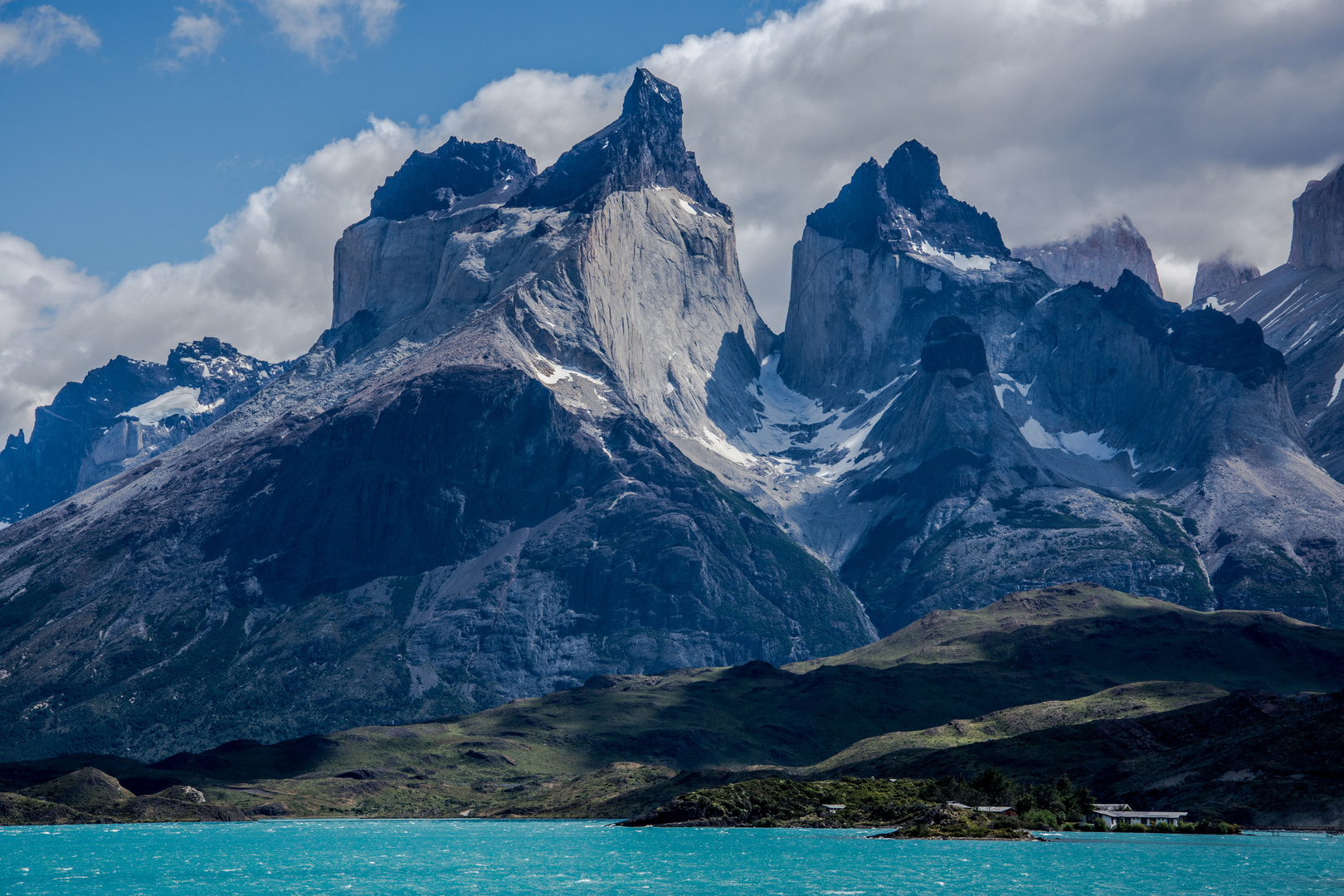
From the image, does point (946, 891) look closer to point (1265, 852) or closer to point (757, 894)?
point (757, 894)

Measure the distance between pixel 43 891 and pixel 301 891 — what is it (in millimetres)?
31474

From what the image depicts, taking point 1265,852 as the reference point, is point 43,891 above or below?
above

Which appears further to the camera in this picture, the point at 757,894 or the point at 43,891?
the point at 43,891

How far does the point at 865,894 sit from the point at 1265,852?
67.9 m

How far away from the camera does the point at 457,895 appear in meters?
170

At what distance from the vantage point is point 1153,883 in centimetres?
16562

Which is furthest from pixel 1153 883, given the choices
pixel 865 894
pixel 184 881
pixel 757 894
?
pixel 184 881

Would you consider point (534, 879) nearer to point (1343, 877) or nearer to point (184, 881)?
point (184, 881)

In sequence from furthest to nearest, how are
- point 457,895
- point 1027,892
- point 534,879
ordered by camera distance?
point 534,879 → point 457,895 → point 1027,892

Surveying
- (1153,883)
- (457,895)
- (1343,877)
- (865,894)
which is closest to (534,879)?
(457,895)

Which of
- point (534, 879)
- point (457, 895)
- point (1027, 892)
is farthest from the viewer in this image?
point (534, 879)

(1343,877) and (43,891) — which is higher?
(43,891)

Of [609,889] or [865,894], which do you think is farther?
[609,889]

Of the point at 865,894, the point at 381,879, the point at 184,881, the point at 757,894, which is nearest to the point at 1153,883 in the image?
the point at 865,894
